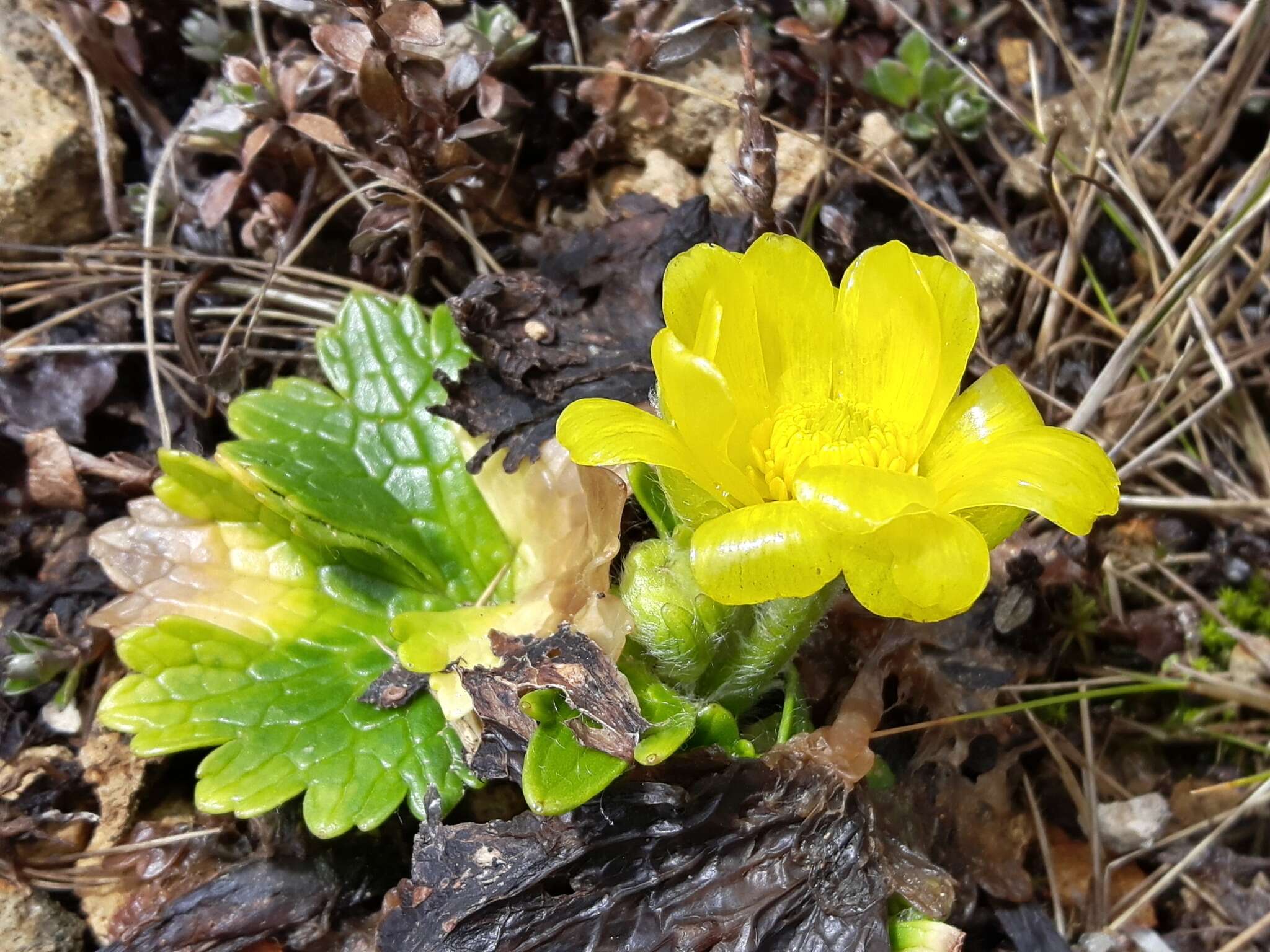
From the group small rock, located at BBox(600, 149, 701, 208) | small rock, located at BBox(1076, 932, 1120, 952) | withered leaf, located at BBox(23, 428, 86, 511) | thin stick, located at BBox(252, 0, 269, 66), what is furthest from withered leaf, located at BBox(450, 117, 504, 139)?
small rock, located at BBox(1076, 932, 1120, 952)

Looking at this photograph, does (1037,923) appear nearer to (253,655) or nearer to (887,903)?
(887,903)

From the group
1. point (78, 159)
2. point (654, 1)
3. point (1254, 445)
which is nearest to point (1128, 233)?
point (1254, 445)

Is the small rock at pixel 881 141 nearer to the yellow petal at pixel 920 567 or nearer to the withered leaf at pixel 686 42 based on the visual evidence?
the withered leaf at pixel 686 42

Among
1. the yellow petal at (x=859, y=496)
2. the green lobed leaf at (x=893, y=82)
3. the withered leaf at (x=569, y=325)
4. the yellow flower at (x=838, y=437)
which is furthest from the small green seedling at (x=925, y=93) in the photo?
the yellow petal at (x=859, y=496)

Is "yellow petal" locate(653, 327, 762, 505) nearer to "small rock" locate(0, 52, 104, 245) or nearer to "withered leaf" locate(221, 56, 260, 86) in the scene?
"withered leaf" locate(221, 56, 260, 86)

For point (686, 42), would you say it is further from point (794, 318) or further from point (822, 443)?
point (822, 443)
